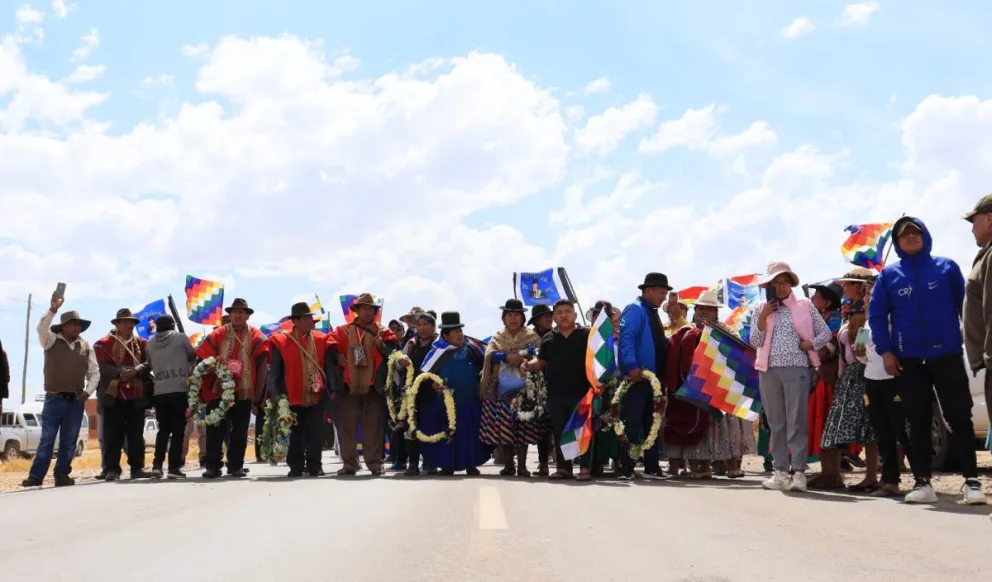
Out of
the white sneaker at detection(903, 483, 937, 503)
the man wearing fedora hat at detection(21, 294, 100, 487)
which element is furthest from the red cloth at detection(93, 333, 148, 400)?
the white sneaker at detection(903, 483, 937, 503)

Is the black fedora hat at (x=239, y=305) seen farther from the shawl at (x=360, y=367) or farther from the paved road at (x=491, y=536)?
the paved road at (x=491, y=536)

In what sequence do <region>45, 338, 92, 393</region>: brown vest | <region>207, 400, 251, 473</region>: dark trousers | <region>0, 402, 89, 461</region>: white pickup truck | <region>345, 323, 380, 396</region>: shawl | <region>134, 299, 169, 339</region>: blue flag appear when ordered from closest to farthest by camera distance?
<region>45, 338, 92, 393</region>: brown vest, <region>207, 400, 251, 473</region>: dark trousers, <region>345, 323, 380, 396</region>: shawl, <region>134, 299, 169, 339</region>: blue flag, <region>0, 402, 89, 461</region>: white pickup truck

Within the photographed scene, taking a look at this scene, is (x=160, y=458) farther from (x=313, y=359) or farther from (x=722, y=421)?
(x=722, y=421)

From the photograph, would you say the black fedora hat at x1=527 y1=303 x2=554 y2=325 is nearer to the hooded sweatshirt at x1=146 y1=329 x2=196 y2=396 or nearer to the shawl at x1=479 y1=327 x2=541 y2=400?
the shawl at x1=479 y1=327 x2=541 y2=400

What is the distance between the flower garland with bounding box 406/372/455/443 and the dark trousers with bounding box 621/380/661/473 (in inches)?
94.6

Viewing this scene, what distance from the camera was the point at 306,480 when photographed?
12711mm

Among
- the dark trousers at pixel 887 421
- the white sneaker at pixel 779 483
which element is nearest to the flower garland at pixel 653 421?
the white sneaker at pixel 779 483

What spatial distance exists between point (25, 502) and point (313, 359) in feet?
15.3

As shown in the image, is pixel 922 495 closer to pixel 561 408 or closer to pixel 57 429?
pixel 561 408

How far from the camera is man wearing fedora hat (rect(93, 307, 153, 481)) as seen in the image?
551 inches

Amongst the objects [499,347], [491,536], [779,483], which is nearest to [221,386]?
[499,347]

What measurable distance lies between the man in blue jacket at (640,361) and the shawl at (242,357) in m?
4.89

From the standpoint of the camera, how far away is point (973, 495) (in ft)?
28.2

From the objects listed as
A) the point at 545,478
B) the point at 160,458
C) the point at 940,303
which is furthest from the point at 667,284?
the point at 160,458
